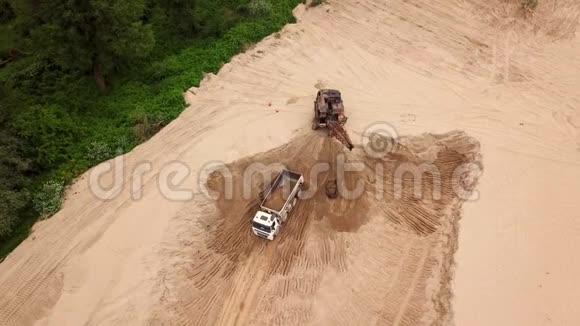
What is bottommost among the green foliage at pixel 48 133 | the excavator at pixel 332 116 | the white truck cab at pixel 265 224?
the green foliage at pixel 48 133

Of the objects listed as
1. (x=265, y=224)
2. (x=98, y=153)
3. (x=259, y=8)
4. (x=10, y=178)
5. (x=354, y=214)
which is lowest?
(x=10, y=178)

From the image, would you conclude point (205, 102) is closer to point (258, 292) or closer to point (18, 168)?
point (18, 168)

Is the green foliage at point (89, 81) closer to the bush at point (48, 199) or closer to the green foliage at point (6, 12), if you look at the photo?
the bush at point (48, 199)

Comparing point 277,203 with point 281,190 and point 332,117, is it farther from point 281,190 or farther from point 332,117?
point 332,117

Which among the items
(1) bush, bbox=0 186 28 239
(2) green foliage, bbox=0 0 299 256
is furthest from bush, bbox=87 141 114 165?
(1) bush, bbox=0 186 28 239

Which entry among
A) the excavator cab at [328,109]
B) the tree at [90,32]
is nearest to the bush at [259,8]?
the tree at [90,32]

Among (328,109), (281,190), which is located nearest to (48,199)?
(281,190)
